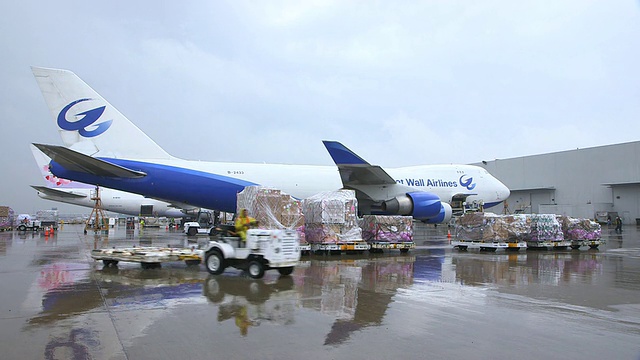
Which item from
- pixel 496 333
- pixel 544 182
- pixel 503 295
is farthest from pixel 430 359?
pixel 544 182

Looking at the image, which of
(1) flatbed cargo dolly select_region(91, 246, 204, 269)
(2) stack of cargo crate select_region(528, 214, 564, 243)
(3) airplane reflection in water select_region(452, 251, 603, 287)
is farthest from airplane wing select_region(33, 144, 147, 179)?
(2) stack of cargo crate select_region(528, 214, 564, 243)

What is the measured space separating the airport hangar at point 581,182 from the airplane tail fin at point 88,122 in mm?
37388

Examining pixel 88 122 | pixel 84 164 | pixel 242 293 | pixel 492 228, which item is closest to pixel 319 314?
pixel 242 293

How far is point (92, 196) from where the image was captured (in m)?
42.2

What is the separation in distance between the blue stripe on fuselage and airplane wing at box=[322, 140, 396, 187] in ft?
13.6

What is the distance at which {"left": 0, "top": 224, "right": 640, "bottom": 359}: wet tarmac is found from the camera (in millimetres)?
4992

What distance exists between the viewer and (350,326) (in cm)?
605

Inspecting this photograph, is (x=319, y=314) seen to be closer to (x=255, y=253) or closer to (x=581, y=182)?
(x=255, y=253)

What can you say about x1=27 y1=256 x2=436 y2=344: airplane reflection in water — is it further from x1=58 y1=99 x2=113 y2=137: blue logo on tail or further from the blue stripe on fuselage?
x1=58 y1=99 x2=113 y2=137: blue logo on tail

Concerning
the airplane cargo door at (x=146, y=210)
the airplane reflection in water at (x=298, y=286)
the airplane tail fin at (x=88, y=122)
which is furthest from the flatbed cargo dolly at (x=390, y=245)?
the airplane cargo door at (x=146, y=210)

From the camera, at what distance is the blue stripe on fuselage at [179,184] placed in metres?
18.7

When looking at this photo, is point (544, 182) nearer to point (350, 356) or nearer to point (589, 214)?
point (589, 214)

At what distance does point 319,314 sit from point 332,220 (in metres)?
9.55

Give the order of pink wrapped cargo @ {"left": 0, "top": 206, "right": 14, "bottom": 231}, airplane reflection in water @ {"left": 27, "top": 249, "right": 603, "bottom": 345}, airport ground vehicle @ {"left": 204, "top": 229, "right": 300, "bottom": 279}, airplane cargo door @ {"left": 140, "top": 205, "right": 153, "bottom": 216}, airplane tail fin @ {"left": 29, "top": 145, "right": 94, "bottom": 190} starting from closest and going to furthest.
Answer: airplane reflection in water @ {"left": 27, "top": 249, "right": 603, "bottom": 345}
airport ground vehicle @ {"left": 204, "top": 229, "right": 300, "bottom": 279}
airplane tail fin @ {"left": 29, "top": 145, "right": 94, "bottom": 190}
pink wrapped cargo @ {"left": 0, "top": 206, "right": 14, "bottom": 231}
airplane cargo door @ {"left": 140, "top": 205, "right": 153, "bottom": 216}
